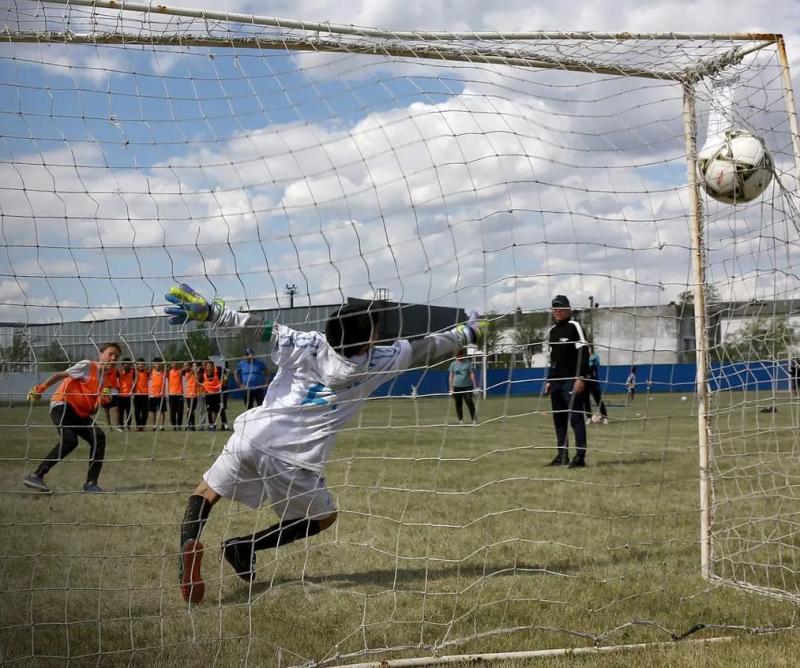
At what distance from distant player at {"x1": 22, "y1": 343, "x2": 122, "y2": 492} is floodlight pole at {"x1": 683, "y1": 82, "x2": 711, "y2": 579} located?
3274mm

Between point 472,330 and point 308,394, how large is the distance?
0.95 m

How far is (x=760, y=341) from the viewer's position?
5.78 meters

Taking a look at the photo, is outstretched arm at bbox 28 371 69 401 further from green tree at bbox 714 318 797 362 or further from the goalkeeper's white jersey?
green tree at bbox 714 318 797 362

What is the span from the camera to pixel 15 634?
404cm

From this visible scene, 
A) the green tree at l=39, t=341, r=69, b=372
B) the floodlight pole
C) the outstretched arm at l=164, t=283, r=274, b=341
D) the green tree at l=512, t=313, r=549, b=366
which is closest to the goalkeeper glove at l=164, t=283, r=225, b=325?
the outstretched arm at l=164, t=283, r=274, b=341

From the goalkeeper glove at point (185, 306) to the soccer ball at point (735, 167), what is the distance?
9.98ft

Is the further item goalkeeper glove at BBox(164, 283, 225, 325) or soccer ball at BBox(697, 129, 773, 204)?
soccer ball at BBox(697, 129, 773, 204)

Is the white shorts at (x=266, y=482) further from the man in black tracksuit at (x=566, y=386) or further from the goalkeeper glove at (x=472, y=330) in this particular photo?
the man in black tracksuit at (x=566, y=386)

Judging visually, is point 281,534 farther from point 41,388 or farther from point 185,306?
point 185,306

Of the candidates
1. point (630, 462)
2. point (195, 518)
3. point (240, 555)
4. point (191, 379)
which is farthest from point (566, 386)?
point (195, 518)

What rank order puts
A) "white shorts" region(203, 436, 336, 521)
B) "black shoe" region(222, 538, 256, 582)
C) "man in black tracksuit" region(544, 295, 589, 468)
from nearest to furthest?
"white shorts" region(203, 436, 336, 521), "black shoe" region(222, 538, 256, 582), "man in black tracksuit" region(544, 295, 589, 468)

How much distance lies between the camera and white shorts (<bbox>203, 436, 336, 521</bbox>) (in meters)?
4.79

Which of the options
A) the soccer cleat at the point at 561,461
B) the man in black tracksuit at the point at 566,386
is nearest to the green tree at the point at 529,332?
the man in black tracksuit at the point at 566,386

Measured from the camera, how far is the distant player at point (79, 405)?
4715mm
